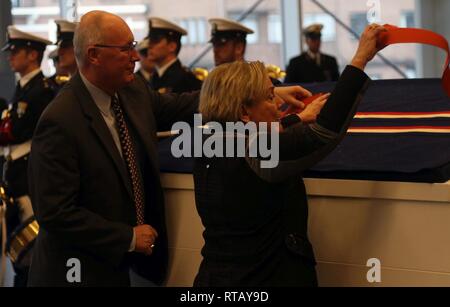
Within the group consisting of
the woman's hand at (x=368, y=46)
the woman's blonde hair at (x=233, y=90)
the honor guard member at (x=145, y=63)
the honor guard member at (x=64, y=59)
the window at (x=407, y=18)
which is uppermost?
the woman's hand at (x=368, y=46)

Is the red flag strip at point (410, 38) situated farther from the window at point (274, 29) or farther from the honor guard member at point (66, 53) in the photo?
the window at point (274, 29)

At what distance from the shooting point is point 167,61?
5.19m

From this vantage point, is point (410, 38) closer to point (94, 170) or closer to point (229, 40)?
point (94, 170)

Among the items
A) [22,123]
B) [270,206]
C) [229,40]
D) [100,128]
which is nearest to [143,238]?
[100,128]

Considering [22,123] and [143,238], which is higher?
[143,238]

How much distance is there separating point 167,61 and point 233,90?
10.3 ft

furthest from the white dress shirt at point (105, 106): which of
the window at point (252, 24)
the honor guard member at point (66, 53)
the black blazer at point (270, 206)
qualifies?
the window at point (252, 24)

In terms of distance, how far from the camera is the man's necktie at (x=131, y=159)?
2.46 meters

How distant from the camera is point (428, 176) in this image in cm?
216

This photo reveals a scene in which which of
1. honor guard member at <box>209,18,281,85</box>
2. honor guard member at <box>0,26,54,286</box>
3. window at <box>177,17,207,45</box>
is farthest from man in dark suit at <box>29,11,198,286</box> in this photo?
window at <box>177,17,207,45</box>

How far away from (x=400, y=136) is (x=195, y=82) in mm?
2640

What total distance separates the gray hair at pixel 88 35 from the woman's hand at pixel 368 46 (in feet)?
2.32

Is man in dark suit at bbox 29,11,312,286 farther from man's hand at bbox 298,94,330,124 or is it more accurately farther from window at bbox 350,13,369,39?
window at bbox 350,13,369,39
